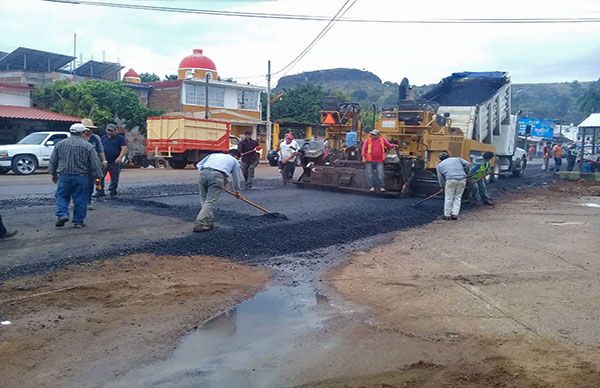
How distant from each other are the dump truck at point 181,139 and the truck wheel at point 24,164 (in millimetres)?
6226

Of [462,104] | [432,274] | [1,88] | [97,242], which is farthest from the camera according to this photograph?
[1,88]

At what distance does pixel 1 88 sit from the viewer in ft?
90.6

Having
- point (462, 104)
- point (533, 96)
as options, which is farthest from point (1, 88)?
point (533, 96)

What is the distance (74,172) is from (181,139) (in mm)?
16849

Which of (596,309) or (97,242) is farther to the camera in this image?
(97,242)

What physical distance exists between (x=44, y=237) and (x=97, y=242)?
783 millimetres

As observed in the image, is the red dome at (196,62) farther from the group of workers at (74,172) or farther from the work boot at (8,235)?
the work boot at (8,235)

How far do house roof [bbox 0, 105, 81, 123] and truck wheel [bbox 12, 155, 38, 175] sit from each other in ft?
19.9

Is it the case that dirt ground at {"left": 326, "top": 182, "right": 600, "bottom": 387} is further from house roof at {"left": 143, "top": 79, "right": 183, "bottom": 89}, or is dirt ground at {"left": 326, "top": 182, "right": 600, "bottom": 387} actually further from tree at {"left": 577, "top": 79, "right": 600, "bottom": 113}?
tree at {"left": 577, "top": 79, "right": 600, "bottom": 113}

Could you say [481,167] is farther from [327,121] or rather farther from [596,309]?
[596,309]

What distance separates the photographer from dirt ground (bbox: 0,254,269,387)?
12.3 ft

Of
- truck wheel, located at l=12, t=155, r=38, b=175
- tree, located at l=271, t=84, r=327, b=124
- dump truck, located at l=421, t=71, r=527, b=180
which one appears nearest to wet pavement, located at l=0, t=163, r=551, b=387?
dump truck, located at l=421, t=71, r=527, b=180

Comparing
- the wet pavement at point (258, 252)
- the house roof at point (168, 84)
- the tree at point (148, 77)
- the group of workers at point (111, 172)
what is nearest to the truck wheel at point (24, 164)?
the wet pavement at point (258, 252)

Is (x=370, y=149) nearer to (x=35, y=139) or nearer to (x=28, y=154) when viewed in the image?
(x=28, y=154)
